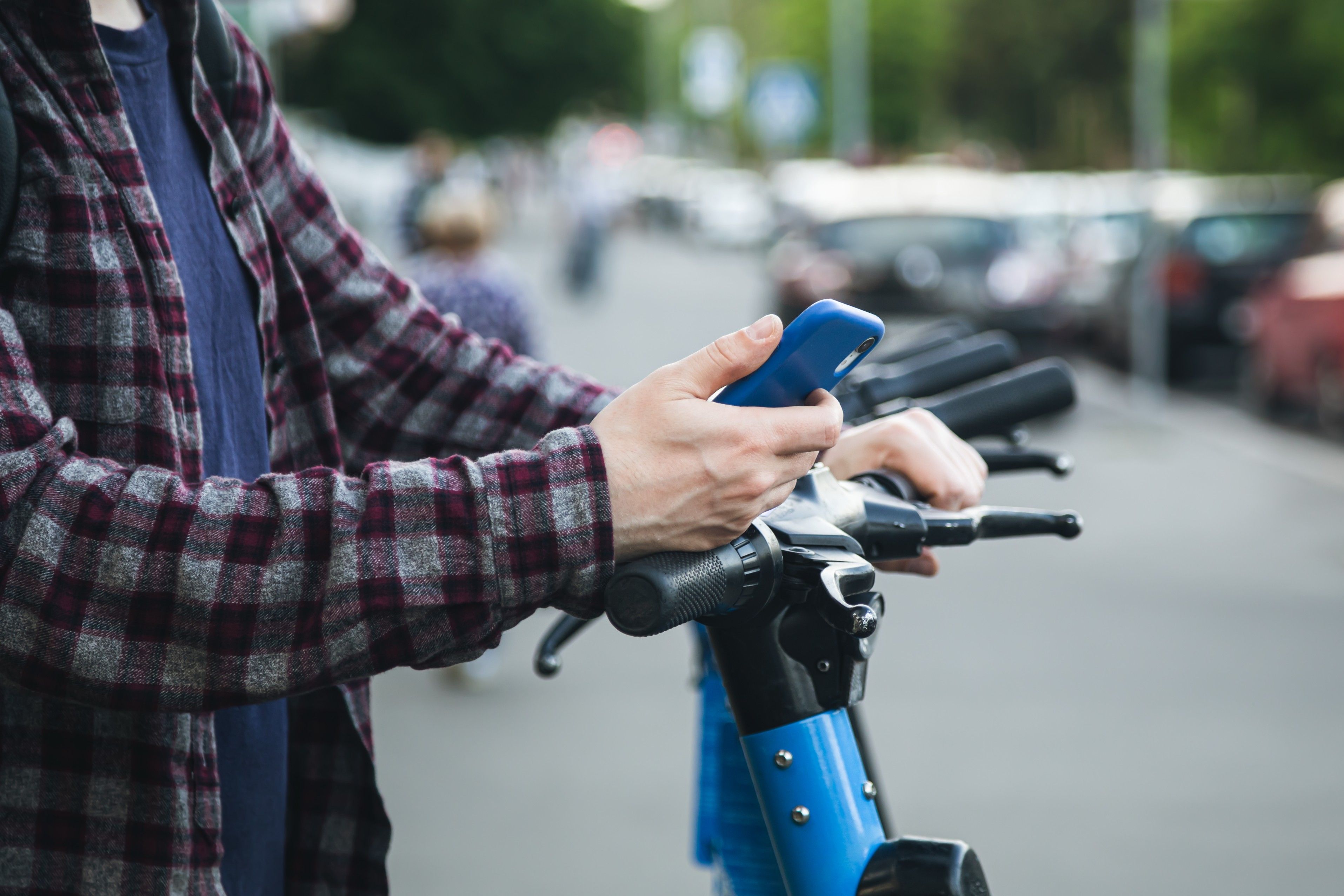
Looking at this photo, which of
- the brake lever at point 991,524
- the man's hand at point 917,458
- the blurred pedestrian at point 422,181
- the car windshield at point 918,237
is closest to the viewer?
the brake lever at point 991,524

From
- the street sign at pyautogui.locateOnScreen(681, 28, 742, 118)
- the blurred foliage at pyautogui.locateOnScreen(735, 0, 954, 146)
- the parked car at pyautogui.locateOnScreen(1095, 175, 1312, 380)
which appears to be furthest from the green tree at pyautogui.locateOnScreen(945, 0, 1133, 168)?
the parked car at pyautogui.locateOnScreen(1095, 175, 1312, 380)

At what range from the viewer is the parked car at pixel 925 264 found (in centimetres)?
1260

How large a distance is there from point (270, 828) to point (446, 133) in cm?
3589

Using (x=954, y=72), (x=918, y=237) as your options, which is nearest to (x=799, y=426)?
(x=918, y=237)

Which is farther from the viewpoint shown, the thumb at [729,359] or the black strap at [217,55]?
the black strap at [217,55]

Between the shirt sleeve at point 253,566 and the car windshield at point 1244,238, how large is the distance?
1311cm

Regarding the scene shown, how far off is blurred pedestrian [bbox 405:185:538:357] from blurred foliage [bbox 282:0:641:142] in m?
27.3

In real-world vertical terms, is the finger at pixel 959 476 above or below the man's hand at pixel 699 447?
below

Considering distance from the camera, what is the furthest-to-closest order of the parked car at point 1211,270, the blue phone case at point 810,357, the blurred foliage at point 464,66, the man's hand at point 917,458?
1. the blurred foliage at point 464,66
2. the parked car at point 1211,270
3. the man's hand at point 917,458
4. the blue phone case at point 810,357

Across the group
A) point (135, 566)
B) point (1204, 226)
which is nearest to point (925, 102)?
point (1204, 226)

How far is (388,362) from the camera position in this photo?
168 centimetres

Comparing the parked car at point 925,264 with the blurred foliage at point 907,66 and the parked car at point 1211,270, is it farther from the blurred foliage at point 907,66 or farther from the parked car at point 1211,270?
the blurred foliage at point 907,66

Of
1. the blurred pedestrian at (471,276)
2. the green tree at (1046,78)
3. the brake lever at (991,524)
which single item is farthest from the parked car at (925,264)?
the green tree at (1046,78)

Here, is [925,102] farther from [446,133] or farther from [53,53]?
[53,53]
